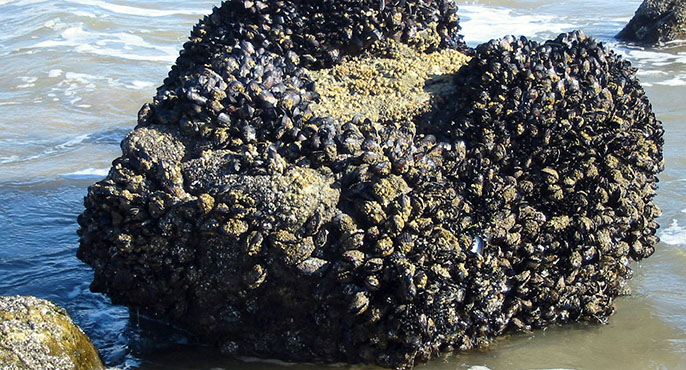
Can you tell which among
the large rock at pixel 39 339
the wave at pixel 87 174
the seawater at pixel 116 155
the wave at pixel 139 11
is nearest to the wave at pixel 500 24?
the seawater at pixel 116 155

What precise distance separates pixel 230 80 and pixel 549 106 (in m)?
1.87

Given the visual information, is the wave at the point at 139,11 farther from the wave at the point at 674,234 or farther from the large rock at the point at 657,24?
the wave at the point at 674,234

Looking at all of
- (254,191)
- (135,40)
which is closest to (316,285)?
(254,191)

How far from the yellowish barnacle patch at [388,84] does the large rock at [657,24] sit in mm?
9020

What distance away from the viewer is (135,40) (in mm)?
13039

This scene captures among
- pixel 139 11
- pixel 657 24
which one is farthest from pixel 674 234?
pixel 139 11

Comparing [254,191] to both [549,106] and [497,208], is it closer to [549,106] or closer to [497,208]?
[497,208]

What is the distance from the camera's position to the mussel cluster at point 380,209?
12.3 ft

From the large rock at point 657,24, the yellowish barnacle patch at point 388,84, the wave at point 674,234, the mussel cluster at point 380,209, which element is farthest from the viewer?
the large rock at point 657,24

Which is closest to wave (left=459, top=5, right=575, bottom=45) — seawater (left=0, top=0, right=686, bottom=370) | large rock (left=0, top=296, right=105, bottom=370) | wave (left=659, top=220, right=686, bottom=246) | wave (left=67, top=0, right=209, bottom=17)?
seawater (left=0, top=0, right=686, bottom=370)

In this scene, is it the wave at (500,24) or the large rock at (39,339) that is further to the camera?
the wave at (500,24)

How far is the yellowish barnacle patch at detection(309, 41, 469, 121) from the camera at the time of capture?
4.57 metres

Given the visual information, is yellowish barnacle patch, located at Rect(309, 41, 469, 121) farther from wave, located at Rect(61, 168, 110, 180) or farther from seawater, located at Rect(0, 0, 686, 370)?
wave, located at Rect(61, 168, 110, 180)

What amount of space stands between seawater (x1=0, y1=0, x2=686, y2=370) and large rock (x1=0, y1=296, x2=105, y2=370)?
0.35 m
